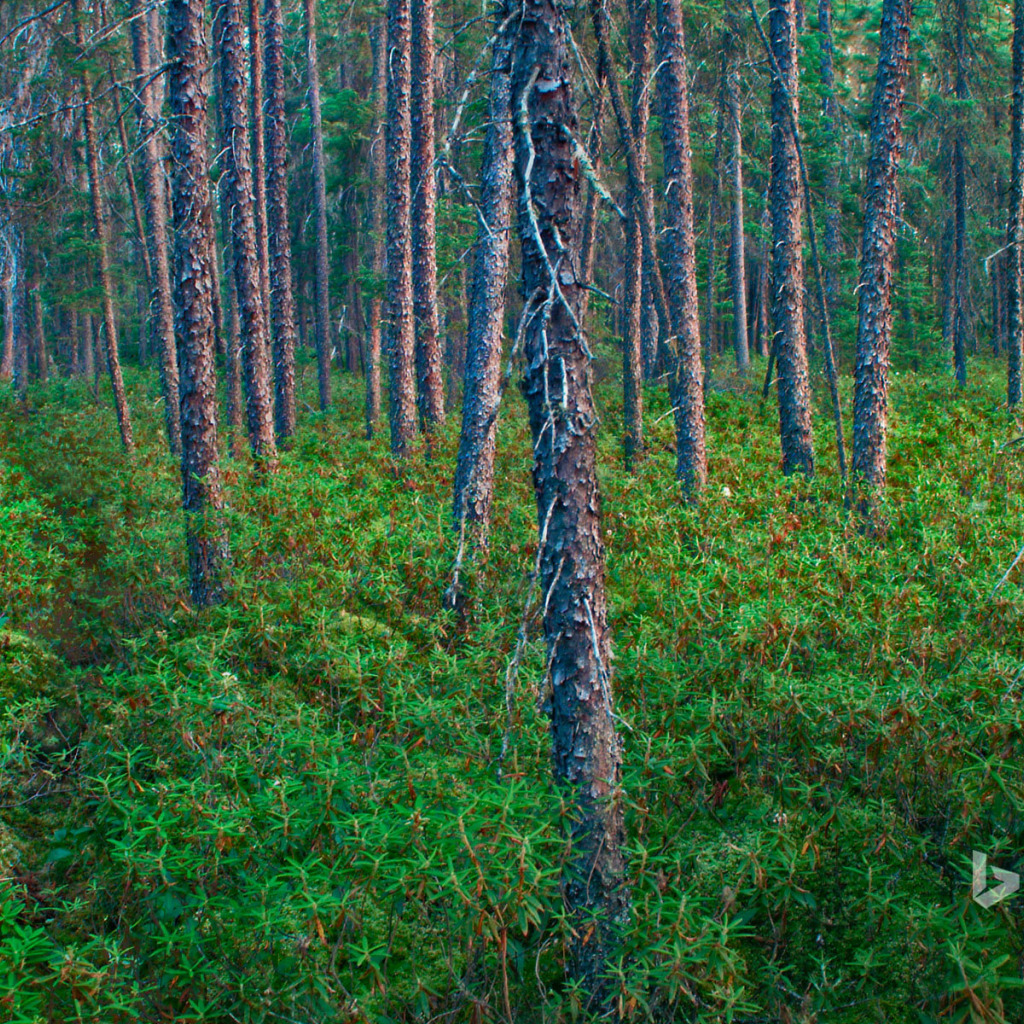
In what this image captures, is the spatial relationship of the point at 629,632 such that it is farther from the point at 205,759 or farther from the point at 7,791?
the point at 7,791

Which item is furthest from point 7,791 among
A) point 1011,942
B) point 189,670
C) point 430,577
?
point 1011,942

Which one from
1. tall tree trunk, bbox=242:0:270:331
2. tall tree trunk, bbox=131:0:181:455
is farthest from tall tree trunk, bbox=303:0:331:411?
tall tree trunk, bbox=131:0:181:455

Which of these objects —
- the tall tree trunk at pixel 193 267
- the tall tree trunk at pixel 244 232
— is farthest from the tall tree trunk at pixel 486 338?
the tall tree trunk at pixel 244 232

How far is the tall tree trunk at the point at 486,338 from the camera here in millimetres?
8352

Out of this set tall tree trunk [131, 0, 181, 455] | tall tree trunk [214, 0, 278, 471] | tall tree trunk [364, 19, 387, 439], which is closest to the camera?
tall tree trunk [214, 0, 278, 471]

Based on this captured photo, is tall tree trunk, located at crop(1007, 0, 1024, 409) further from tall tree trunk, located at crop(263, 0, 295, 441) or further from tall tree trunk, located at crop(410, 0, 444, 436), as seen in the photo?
tall tree trunk, located at crop(263, 0, 295, 441)

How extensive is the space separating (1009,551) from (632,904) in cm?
566

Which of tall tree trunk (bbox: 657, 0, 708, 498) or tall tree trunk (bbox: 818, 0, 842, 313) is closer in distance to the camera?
tall tree trunk (bbox: 657, 0, 708, 498)

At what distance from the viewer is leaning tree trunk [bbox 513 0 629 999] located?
3113mm

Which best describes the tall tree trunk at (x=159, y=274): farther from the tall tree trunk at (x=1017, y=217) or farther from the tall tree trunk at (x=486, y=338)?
the tall tree trunk at (x=1017, y=217)

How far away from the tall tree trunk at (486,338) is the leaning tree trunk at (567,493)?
452cm

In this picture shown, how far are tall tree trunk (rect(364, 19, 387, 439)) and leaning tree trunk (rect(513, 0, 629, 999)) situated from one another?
1397 cm

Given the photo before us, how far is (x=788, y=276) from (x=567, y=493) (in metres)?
9.97

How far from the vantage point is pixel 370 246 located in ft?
92.5
